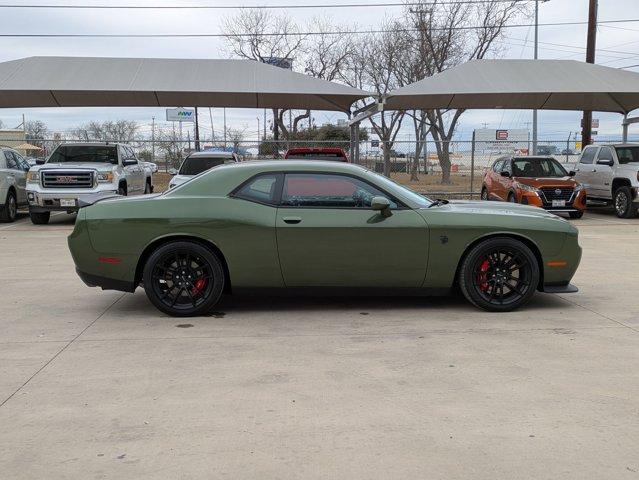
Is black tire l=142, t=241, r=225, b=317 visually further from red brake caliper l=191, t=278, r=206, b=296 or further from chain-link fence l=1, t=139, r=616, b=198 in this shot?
chain-link fence l=1, t=139, r=616, b=198

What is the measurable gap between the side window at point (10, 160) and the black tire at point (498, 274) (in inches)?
507

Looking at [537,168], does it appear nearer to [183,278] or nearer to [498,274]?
[498,274]

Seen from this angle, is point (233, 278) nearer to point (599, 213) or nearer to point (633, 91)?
point (599, 213)

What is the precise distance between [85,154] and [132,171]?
4.25 ft

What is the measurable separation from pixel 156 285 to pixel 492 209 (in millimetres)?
3475

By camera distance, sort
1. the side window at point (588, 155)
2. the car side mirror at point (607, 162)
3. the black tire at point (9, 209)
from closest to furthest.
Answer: the black tire at point (9, 209) → the car side mirror at point (607, 162) → the side window at point (588, 155)

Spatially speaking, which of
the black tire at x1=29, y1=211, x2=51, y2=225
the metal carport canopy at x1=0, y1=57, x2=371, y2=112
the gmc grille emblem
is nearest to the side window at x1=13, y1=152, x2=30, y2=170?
the black tire at x1=29, y1=211, x2=51, y2=225

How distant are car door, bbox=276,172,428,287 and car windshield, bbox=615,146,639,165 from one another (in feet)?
40.5

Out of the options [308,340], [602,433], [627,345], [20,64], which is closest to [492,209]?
[627,345]

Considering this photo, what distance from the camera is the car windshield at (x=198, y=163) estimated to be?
14.4 m

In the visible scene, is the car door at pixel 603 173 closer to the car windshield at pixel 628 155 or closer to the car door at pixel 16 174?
the car windshield at pixel 628 155

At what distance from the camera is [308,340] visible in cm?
517

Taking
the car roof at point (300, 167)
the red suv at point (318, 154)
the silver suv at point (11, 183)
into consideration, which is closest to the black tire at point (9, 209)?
the silver suv at point (11, 183)

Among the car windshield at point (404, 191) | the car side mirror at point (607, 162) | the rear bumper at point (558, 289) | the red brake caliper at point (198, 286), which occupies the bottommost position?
the rear bumper at point (558, 289)
